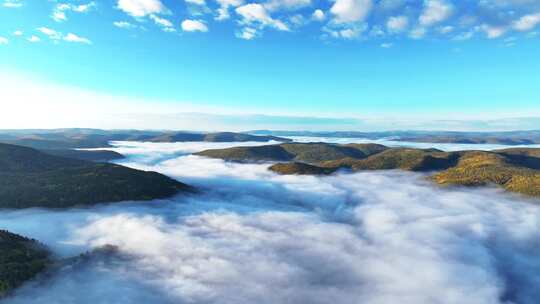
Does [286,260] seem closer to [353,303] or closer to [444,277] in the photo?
[353,303]

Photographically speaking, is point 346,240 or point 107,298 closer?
point 107,298

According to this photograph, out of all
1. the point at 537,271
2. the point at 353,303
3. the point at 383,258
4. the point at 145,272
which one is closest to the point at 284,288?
the point at 353,303

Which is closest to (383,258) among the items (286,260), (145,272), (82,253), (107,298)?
(286,260)

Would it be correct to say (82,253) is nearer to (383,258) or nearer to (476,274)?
(383,258)

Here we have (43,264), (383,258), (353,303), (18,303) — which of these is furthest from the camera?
(383,258)

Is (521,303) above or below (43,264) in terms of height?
below

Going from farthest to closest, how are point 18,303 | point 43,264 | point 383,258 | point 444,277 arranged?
point 383,258, point 444,277, point 43,264, point 18,303
